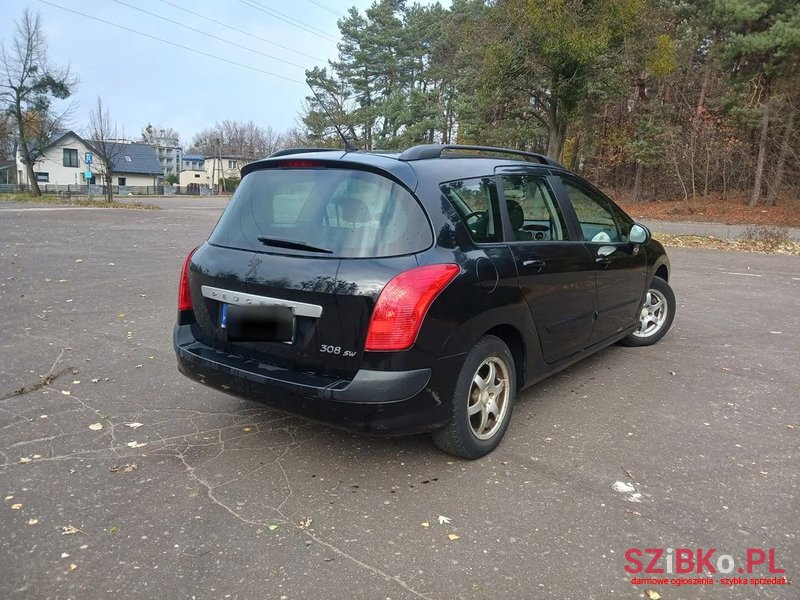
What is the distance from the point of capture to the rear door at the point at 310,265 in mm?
2863

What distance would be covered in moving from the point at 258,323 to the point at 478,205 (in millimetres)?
1424

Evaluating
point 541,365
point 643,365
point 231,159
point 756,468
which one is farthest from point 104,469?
point 231,159

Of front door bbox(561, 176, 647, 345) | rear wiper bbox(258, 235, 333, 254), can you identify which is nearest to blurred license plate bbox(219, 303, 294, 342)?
rear wiper bbox(258, 235, 333, 254)

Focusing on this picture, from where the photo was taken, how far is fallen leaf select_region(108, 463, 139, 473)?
3156 mm

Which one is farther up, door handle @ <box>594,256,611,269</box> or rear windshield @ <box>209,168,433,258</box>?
rear windshield @ <box>209,168,433,258</box>

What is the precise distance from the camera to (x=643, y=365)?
5145 mm

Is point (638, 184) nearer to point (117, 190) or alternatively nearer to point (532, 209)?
point (532, 209)

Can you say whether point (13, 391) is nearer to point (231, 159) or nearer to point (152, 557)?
point (152, 557)

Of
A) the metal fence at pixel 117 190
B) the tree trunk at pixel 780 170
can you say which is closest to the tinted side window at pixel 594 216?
the tree trunk at pixel 780 170

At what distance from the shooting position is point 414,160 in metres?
3.27

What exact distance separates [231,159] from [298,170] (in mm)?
92219

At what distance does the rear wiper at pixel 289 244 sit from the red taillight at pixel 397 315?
1.37 ft
